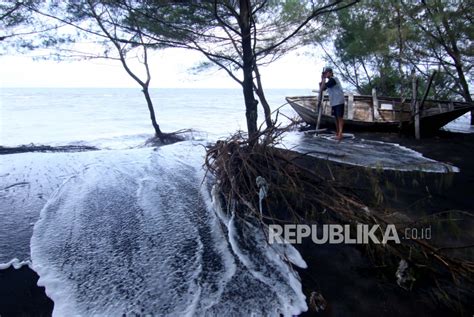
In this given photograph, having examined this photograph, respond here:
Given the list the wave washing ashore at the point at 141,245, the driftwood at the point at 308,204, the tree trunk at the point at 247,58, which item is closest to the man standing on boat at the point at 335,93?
the tree trunk at the point at 247,58

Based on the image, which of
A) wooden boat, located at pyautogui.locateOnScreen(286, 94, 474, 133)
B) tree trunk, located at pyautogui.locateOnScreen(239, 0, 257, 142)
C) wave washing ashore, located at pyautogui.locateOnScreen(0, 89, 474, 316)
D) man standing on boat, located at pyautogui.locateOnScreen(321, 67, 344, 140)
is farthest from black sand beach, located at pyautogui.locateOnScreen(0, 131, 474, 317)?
wooden boat, located at pyautogui.locateOnScreen(286, 94, 474, 133)

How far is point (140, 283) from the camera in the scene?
2250 mm

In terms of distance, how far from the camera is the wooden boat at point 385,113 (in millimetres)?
8359

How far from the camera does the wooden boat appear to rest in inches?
329

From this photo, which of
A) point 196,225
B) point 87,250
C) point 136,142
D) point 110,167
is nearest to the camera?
point 87,250

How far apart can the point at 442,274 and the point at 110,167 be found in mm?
4871

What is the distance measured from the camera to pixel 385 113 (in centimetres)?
984

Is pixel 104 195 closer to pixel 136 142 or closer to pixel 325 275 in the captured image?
pixel 325 275

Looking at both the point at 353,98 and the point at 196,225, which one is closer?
the point at 196,225

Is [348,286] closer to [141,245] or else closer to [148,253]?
[148,253]

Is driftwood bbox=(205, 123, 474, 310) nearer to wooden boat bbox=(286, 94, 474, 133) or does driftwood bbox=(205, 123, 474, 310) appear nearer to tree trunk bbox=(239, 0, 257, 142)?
tree trunk bbox=(239, 0, 257, 142)

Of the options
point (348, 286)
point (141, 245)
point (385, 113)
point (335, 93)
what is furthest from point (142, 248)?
point (385, 113)

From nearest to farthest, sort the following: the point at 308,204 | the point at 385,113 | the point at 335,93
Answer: the point at 308,204 → the point at 335,93 → the point at 385,113

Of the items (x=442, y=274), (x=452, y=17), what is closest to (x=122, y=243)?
(x=442, y=274)
